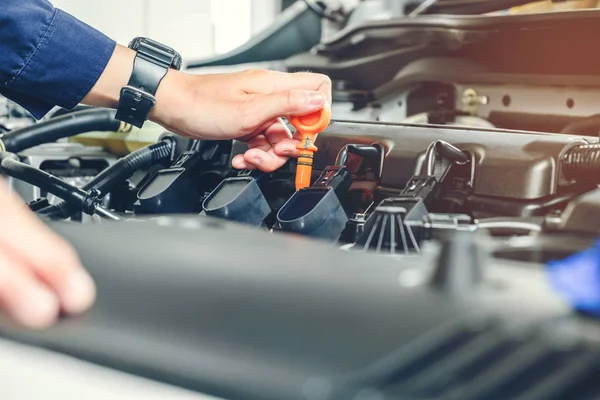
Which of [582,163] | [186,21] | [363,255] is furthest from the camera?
[186,21]

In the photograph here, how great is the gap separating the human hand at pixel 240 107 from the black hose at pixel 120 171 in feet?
0.11

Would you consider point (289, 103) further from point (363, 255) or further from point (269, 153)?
point (363, 255)

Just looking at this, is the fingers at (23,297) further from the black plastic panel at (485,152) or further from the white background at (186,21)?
the white background at (186,21)

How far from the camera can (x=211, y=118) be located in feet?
3.07

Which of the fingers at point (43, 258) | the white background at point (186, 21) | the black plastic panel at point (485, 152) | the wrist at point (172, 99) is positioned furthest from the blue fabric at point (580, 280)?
the white background at point (186, 21)

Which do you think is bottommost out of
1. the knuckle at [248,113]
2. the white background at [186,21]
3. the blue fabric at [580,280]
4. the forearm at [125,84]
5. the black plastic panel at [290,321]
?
the black plastic panel at [290,321]

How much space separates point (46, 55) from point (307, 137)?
35 cm

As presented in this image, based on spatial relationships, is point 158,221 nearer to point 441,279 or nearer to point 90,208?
point 441,279

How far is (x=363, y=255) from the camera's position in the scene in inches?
16.5

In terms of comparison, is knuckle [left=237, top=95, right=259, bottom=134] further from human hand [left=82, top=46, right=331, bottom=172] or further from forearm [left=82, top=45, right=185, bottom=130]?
forearm [left=82, top=45, right=185, bottom=130]

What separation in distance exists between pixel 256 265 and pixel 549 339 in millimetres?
160

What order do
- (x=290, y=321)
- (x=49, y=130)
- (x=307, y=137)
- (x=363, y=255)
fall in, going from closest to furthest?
1. (x=290, y=321)
2. (x=363, y=255)
3. (x=307, y=137)
4. (x=49, y=130)

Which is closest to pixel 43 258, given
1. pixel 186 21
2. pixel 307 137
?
pixel 307 137

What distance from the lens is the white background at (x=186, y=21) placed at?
149cm
